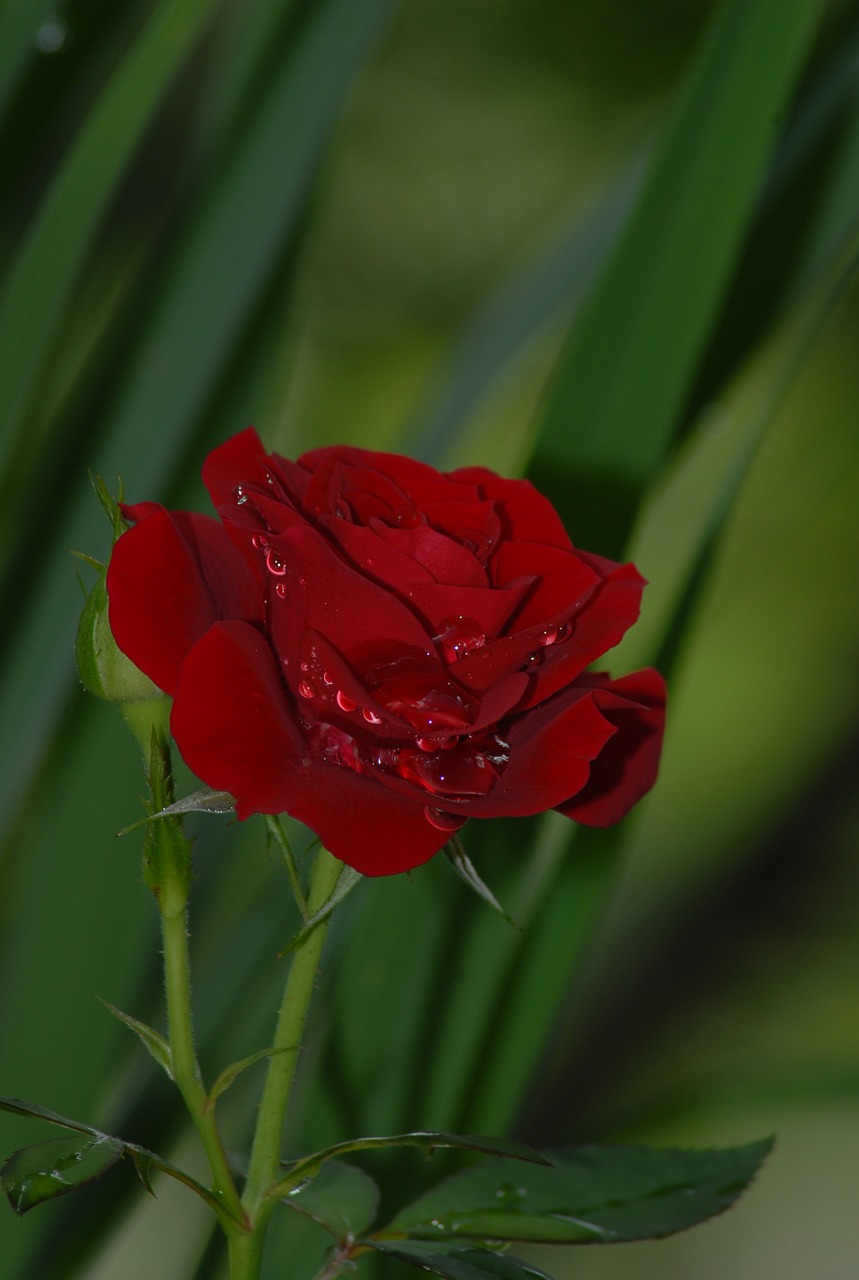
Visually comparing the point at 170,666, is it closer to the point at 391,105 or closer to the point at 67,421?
the point at 67,421

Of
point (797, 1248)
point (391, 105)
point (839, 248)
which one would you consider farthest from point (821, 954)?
point (391, 105)

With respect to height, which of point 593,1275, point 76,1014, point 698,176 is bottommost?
point 593,1275

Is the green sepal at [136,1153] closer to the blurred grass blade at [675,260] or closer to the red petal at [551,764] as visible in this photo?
the red petal at [551,764]

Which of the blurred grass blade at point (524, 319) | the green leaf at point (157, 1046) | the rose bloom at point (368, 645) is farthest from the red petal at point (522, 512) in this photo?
the blurred grass blade at point (524, 319)

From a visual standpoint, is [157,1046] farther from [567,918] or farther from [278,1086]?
[567,918]

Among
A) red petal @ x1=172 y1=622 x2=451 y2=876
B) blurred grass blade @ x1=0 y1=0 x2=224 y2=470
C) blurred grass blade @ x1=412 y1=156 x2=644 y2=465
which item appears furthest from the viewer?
blurred grass blade @ x1=412 y1=156 x2=644 y2=465

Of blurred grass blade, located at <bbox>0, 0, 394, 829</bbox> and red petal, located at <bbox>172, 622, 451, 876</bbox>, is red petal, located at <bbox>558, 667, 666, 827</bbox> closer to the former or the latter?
red petal, located at <bbox>172, 622, 451, 876</bbox>

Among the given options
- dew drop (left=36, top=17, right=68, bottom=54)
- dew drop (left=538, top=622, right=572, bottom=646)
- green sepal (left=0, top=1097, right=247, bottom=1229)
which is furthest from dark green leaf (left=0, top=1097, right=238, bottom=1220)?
dew drop (left=36, top=17, right=68, bottom=54)

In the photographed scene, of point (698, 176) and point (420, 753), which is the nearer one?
point (420, 753)
